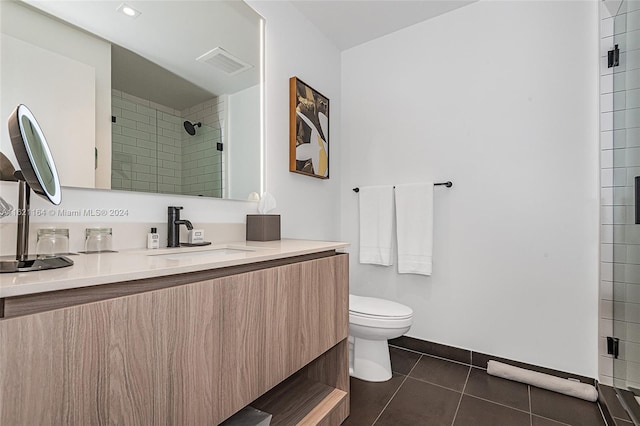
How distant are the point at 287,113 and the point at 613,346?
87.0 inches

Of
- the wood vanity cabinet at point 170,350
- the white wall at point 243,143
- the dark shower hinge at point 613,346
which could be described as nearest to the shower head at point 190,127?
the white wall at point 243,143

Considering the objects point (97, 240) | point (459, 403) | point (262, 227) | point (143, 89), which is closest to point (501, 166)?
point (459, 403)

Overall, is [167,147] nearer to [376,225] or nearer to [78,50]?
[78,50]

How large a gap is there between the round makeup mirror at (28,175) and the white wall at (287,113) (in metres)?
1.16

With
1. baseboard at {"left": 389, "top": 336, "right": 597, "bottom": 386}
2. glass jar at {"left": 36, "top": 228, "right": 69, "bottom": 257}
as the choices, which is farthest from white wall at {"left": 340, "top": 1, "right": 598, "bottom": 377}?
glass jar at {"left": 36, "top": 228, "right": 69, "bottom": 257}

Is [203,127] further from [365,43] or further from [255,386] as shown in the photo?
[365,43]

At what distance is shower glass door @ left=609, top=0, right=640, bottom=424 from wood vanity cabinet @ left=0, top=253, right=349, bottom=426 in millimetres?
1368

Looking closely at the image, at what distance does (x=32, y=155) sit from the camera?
2.22 feet

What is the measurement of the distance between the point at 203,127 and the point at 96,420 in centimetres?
127

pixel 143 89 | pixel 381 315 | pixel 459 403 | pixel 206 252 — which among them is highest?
pixel 143 89

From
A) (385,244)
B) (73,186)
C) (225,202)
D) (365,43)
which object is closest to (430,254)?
(385,244)

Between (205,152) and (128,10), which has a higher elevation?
(128,10)

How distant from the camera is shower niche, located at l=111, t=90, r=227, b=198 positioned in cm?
122

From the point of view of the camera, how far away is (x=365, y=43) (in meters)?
2.49
